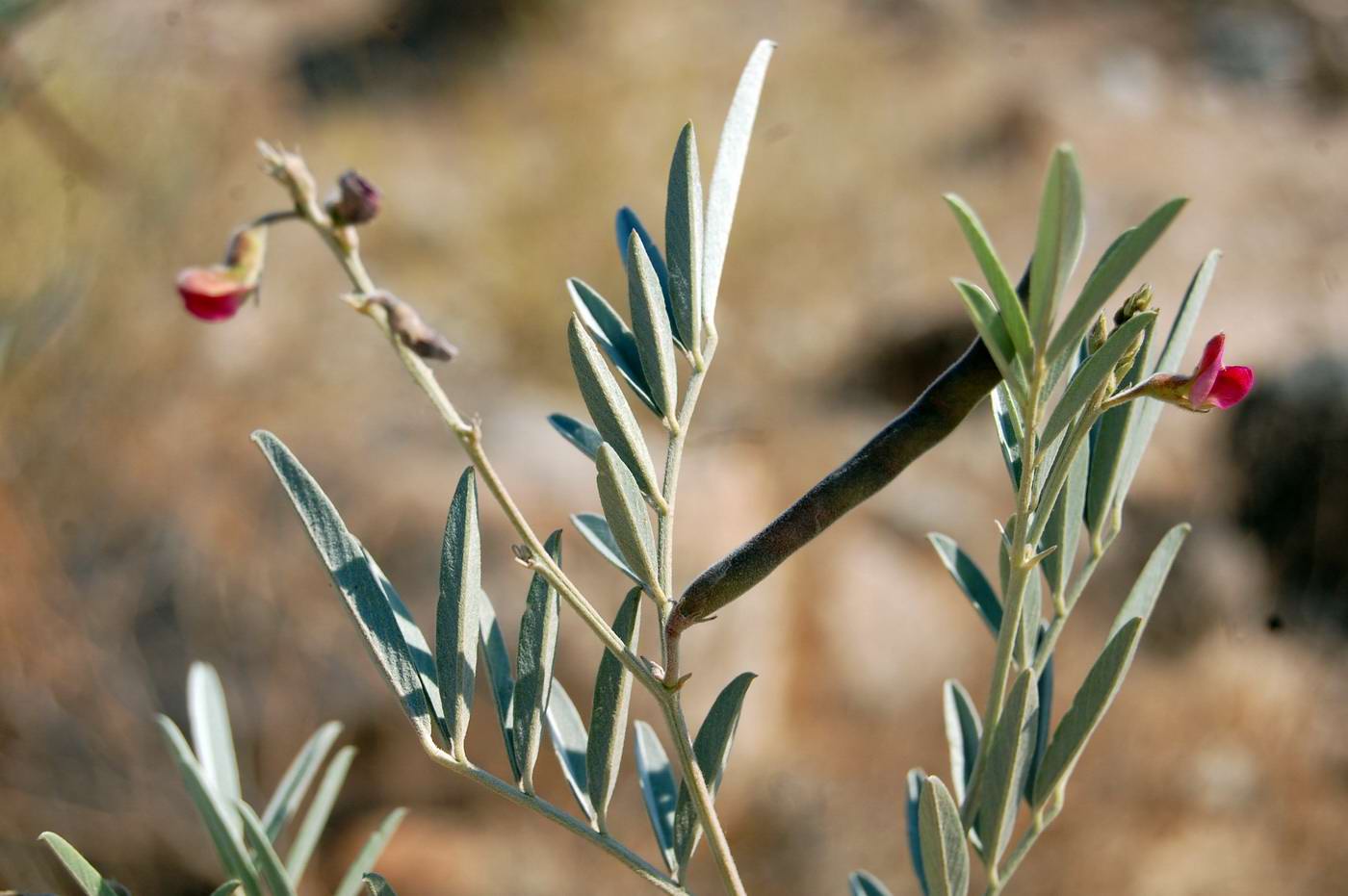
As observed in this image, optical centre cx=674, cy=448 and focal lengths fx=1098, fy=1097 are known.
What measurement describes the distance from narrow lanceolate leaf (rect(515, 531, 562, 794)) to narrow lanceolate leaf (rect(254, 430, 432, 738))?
0.03 meters

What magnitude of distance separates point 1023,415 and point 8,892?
0.90ft

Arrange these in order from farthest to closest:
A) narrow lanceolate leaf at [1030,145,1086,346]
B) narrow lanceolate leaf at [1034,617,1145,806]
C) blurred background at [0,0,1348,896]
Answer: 1. blurred background at [0,0,1348,896]
2. narrow lanceolate leaf at [1034,617,1145,806]
3. narrow lanceolate leaf at [1030,145,1086,346]

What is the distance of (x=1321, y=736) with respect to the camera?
1.77 metres

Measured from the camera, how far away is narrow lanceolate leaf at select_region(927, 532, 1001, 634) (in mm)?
391

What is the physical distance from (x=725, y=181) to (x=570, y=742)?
192 mm

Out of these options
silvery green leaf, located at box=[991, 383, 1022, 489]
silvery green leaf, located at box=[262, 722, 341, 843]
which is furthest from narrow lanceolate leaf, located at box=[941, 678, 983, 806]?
silvery green leaf, located at box=[262, 722, 341, 843]

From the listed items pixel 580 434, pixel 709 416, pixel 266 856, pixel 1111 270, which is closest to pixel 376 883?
pixel 266 856

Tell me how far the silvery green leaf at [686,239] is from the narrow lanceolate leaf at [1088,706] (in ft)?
0.47

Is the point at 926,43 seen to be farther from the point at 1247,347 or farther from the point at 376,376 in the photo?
the point at 376,376

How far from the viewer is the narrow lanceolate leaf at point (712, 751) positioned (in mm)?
333

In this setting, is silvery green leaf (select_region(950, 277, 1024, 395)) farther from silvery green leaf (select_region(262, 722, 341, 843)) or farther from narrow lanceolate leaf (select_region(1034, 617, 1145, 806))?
silvery green leaf (select_region(262, 722, 341, 843))


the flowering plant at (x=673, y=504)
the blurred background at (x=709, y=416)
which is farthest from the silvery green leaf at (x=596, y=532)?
the blurred background at (x=709, y=416)

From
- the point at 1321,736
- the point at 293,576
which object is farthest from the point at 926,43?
the point at 293,576

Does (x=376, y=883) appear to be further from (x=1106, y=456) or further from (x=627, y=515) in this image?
(x=1106, y=456)
